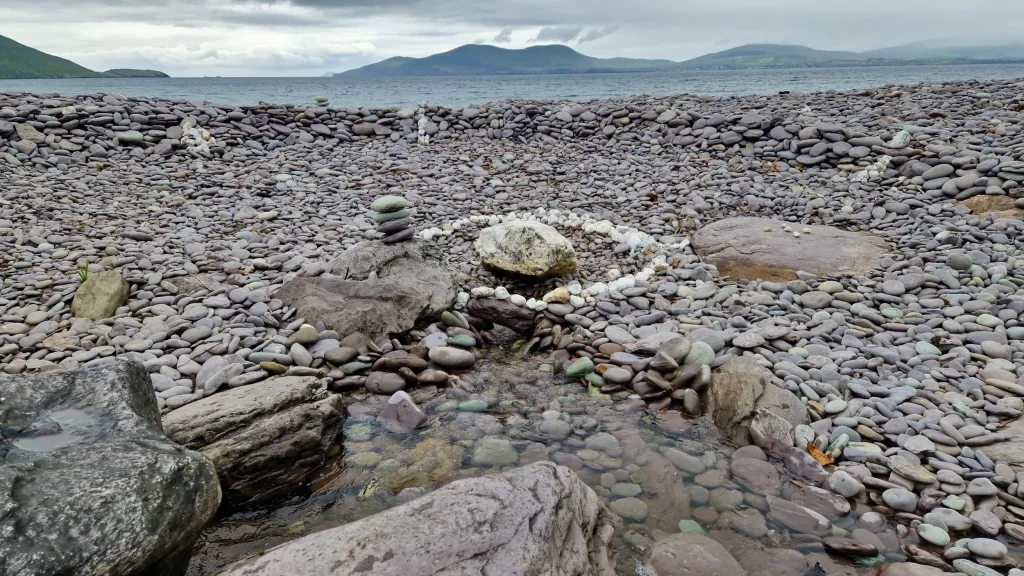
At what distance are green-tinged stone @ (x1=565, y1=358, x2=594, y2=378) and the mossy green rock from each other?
177 inches

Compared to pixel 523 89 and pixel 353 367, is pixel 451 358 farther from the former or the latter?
pixel 523 89

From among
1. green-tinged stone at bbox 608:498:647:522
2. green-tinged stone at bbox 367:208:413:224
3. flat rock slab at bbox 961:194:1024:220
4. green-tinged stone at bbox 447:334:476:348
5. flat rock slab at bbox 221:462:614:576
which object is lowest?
green-tinged stone at bbox 608:498:647:522

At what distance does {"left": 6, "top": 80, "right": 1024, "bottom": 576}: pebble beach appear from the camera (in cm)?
374

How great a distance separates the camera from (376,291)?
598 centimetres

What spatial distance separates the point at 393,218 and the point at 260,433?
334cm

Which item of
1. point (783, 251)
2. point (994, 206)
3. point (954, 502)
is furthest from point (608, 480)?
point (994, 206)

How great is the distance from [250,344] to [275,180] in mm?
5922

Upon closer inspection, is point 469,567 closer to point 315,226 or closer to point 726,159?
point 315,226

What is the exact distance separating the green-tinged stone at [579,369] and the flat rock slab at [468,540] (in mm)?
2328

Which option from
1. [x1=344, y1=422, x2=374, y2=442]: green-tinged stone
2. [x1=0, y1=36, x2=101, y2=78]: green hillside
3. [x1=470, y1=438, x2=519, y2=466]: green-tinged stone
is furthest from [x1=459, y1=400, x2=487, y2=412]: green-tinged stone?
[x1=0, y1=36, x2=101, y2=78]: green hillside

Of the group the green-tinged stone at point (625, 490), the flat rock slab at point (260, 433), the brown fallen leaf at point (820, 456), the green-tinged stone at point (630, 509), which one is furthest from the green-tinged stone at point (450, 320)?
the brown fallen leaf at point (820, 456)

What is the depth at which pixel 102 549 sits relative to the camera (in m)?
2.16

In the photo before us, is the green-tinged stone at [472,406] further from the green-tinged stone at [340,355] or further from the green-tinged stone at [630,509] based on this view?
the green-tinged stone at [630,509]

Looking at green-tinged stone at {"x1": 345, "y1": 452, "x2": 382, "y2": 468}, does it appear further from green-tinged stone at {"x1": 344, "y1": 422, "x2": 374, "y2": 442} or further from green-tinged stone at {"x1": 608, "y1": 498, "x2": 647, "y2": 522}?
green-tinged stone at {"x1": 608, "y1": 498, "x2": 647, "y2": 522}
